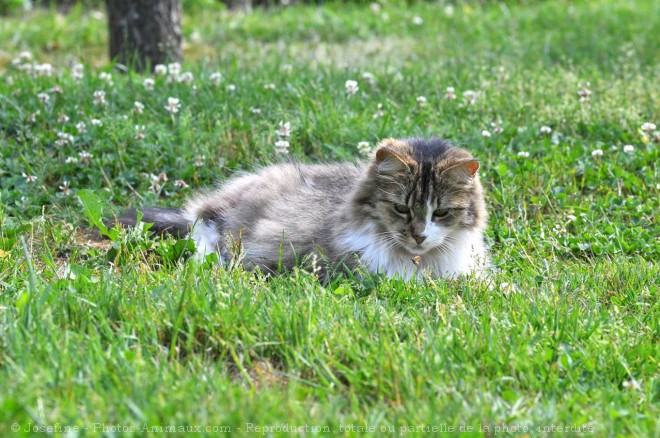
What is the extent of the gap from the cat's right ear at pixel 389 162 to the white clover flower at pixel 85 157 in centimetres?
231

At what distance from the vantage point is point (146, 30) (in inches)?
306

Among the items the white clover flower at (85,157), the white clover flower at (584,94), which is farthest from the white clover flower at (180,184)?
the white clover flower at (584,94)

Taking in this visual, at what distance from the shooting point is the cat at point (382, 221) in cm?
464

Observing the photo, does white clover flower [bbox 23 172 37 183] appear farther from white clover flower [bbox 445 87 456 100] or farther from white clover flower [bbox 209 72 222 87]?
white clover flower [bbox 445 87 456 100]

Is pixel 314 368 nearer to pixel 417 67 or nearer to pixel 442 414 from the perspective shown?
pixel 442 414

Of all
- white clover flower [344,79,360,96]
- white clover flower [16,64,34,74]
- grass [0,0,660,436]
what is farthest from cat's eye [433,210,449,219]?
white clover flower [16,64,34,74]

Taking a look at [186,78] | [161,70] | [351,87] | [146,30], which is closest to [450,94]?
[351,87]

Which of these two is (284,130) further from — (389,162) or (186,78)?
(389,162)

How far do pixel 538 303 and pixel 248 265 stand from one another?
1.79 metres

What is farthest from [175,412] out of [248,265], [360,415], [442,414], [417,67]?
[417,67]

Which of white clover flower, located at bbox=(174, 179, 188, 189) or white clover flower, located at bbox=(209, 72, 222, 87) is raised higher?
white clover flower, located at bbox=(209, 72, 222, 87)

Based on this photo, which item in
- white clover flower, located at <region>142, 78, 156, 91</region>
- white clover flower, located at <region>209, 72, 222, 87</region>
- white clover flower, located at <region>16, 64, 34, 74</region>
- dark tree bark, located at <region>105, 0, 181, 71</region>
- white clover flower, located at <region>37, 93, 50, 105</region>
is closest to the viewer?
white clover flower, located at <region>37, 93, 50, 105</region>

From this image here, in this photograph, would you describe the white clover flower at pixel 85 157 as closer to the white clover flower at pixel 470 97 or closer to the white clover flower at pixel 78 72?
the white clover flower at pixel 78 72

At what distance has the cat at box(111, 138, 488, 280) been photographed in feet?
15.2
